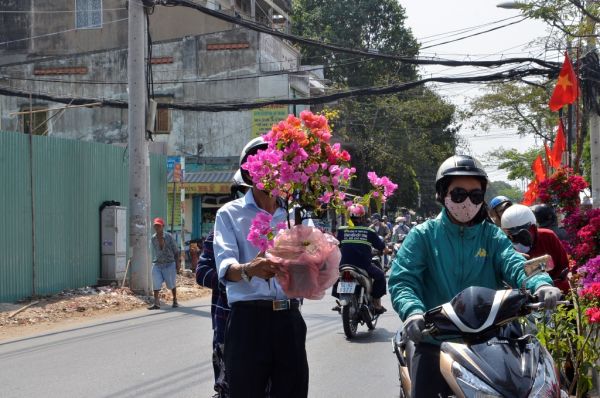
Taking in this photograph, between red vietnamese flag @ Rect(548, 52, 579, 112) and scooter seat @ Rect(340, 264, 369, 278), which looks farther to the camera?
red vietnamese flag @ Rect(548, 52, 579, 112)

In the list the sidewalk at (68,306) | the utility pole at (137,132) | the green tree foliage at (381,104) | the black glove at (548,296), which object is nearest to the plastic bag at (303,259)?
the black glove at (548,296)

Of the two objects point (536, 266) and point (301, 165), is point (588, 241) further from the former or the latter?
point (301, 165)

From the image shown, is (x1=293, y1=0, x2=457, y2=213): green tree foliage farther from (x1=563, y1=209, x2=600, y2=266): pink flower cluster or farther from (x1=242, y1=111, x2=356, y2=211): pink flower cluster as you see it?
(x1=242, y1=111, x2=356, y2=211): pink flower cluster

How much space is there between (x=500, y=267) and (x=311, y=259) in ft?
3.22

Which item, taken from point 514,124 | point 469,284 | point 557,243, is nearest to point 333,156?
point 469,284

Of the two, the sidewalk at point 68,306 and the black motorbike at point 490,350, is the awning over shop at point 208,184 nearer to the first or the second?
the sidewalk at point 68,306

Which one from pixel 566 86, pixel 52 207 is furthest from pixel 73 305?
pixel 566 86

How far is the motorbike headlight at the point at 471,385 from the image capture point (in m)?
3.07

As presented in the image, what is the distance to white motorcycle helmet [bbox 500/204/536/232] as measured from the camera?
261 inches

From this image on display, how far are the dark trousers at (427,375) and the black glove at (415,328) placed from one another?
0.89 ft

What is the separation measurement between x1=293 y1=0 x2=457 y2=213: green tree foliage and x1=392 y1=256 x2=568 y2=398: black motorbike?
1481 inches

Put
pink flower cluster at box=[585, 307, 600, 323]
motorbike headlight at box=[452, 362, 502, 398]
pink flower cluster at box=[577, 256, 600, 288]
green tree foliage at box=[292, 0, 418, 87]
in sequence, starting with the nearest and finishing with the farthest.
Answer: motorbike headlight at box=[452, 362, 502, 398], pink flower cluster at box=[585, 307, 600, 323], pink flower cluster at box=[577, 256, 600, 288], green tree foliage at box=[292, 0, 418, 87]

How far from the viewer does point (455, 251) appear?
399 cm

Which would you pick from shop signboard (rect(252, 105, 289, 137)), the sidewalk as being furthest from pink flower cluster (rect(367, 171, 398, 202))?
shop signboard (rect(252, 105, 289, 137))
